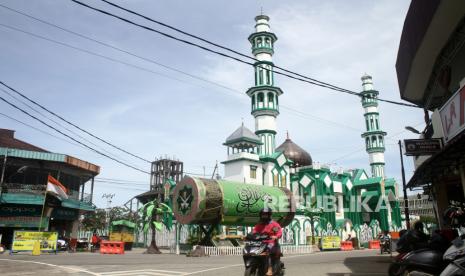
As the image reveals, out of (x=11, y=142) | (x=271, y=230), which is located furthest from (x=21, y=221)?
(x=271, y=230)

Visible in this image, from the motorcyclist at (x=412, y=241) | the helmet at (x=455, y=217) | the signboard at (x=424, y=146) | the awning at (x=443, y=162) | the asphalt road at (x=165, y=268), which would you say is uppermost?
the signboard at (x=424, y=146)

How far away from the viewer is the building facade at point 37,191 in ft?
97.5

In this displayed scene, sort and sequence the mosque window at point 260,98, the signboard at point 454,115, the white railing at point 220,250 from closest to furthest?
1. the signboard at point 454,115
2. the white railing at point 220,250
3. the mosque window at point 260,98

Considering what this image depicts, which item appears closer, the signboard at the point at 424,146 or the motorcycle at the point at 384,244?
the signboard at the point at 424,146

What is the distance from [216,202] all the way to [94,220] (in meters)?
36.4

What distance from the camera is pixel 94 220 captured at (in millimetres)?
51906

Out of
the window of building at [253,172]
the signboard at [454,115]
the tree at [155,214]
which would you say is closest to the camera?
the signboard at [454,115]

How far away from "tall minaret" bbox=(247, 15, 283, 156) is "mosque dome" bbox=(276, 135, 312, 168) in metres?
6.30

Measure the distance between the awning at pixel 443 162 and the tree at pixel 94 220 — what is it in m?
45.4

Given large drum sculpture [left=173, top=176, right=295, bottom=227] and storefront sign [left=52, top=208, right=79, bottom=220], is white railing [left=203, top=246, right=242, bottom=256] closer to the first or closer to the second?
large drum sculpture [left=173, top=176, right=295, bottom=227]

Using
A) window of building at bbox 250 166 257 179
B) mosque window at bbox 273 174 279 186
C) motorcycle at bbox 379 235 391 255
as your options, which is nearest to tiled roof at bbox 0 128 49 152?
window of building at bbox 250 166 257 179

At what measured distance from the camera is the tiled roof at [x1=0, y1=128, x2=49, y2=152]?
3612 centimetres

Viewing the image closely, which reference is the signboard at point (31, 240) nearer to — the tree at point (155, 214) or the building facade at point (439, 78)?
the tree at point (155, 214)

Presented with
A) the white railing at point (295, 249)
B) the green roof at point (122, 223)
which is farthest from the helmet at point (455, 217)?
the green roof at point (122, 223)
